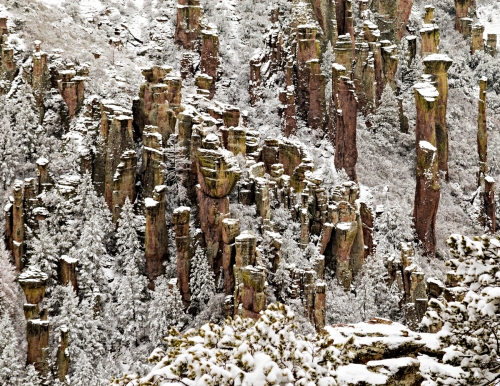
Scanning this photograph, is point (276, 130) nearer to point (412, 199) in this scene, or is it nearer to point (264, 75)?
point (264, 75)

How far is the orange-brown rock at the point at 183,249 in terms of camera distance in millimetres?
42469

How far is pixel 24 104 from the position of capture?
5025cm

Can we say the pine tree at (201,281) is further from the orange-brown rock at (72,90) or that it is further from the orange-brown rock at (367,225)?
the orange-brown rock at (72,90)

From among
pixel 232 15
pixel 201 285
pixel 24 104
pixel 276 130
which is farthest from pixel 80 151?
pixel 232 15

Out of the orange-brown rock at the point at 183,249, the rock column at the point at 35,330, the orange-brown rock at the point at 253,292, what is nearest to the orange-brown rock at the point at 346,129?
the orange-brown rock at the point at 183,249

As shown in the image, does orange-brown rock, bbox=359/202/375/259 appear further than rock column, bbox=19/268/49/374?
Yes

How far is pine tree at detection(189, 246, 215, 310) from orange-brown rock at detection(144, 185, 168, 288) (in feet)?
9.55

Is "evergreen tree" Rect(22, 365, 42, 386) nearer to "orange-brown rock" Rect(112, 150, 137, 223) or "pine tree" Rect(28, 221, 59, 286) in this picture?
"pine tree" Rect(28, 221, 59, 286)

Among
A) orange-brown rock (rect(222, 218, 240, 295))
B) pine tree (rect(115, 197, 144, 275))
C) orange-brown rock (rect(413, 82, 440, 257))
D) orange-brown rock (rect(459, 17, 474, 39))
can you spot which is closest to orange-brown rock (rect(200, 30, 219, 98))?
orange-brown rock (rect(413, 82, 440, 257))

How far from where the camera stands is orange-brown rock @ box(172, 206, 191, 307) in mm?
42469

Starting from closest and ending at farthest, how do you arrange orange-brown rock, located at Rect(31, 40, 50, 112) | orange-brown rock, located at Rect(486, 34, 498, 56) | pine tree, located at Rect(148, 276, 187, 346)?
pine tree, located at Rect(148, 276, 187, 346) < orange-brown rock, located at Rect(31, 40, 50, 112) < orange-brown rock, located at Rect(486, 34, 498, 56)

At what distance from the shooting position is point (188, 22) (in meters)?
68.6

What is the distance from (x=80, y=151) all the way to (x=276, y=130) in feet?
68.6

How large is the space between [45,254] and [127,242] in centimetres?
559
